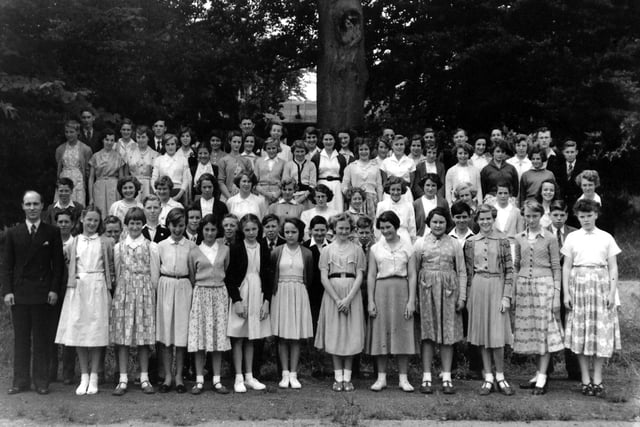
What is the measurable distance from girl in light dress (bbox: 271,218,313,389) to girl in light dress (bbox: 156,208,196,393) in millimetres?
872

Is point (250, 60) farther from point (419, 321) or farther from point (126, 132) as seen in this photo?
point (419, 321)

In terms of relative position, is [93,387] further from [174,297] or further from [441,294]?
[441,294]

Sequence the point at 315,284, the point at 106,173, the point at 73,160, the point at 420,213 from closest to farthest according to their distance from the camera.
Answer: the point at 315,284
the point at 420,213
the point at 73,160
the point at 106,173

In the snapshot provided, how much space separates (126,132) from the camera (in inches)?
403

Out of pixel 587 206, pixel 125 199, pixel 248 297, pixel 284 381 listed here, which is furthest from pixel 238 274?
pixel 587 206

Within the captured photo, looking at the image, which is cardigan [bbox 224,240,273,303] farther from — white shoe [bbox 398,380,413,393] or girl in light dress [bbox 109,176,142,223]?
girl in light dress [bbox 109,176,142,223]

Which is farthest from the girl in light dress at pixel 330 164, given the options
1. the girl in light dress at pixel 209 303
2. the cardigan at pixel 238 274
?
the girl in light dress at pixel 209 303

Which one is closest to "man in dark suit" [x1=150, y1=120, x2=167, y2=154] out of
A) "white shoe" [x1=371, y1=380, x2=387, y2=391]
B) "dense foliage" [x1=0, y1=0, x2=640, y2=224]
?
"dense foliage" [x1=0, y1=0, x2=640, y2=224]

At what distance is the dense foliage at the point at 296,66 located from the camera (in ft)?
32.1

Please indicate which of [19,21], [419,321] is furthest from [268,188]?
[19,21]

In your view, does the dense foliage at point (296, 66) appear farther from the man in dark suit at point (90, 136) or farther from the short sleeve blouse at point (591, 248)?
the short sleeve blouse at point (591, 248)

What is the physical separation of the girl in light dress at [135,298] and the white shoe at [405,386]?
241 cm

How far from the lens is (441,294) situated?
7.36m

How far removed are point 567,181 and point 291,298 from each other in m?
4.05
